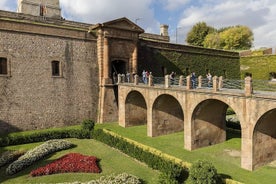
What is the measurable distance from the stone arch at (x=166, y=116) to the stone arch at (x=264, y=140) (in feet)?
26.5

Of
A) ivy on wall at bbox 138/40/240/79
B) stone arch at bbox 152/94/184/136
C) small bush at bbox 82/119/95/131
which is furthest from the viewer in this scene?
ivy on wall at bbox 138/40/240/79

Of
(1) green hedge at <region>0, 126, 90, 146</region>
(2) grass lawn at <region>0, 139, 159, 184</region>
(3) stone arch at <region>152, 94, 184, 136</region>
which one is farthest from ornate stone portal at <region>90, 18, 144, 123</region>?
(2) grass lawn at <region>0, 139, 159, 184</region>

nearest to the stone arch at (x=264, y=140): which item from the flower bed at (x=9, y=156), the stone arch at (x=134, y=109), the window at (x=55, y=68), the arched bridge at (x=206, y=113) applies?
the arched bridge at (x=206, y=113)

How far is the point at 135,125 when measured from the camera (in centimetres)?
2522

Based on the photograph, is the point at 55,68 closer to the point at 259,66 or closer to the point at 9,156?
the point at 9,156

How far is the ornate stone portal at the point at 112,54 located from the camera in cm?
2512

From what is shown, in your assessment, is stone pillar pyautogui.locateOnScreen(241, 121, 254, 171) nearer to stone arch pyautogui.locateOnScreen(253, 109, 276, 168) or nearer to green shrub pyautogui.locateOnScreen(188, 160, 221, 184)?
stone arch pyautogui.locateOnScreen(253, 109, 276, 168)

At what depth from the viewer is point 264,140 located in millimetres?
14711

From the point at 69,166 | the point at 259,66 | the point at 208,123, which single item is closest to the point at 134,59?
the point at 208,123

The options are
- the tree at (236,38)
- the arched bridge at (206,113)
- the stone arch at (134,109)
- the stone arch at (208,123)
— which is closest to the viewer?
the arched bridge at (206,113)

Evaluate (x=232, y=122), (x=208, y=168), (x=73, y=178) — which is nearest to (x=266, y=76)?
(x=232, y=122)

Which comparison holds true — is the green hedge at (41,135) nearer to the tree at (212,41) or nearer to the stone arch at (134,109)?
the stone arch at (134,109)

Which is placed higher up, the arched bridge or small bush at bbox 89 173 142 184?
the arched bridge

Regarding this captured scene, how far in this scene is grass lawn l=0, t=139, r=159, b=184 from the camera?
14284mm
